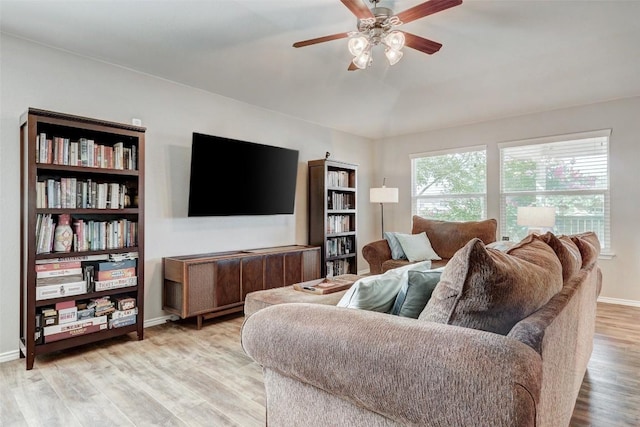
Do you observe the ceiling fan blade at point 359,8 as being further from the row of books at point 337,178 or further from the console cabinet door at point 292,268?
the row of books at point 337,178

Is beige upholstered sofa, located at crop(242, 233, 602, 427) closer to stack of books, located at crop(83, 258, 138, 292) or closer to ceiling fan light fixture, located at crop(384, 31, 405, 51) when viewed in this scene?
ceiling fan light fixture, located at crop(384, 31, 405, 51)

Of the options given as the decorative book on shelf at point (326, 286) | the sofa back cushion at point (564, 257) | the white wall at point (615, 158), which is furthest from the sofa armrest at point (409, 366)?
the white wall at point (615, 158)

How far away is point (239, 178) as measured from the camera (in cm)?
392

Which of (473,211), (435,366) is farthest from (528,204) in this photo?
(435,366)

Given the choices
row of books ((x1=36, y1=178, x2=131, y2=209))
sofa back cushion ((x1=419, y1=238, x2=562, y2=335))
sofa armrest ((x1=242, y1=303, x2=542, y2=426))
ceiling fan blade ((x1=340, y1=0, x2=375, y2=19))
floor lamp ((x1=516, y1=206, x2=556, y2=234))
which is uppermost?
ceiling fan blade ((x1=340, y1=0, x2=375, y2=19))

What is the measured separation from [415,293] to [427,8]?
172 centimetres

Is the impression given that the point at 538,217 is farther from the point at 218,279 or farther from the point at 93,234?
the point at 93,234

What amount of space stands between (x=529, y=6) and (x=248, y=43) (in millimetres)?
2264

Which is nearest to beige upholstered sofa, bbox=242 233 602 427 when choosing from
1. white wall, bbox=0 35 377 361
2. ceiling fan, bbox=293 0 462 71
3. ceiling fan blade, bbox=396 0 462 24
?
ceiling fan blade, bbox=396 0 462 24

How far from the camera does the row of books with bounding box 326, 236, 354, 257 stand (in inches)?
194

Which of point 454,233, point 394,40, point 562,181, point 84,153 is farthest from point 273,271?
point 562,181

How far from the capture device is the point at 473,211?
5281mm

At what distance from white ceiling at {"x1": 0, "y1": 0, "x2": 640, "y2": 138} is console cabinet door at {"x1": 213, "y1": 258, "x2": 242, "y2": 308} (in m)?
1.86

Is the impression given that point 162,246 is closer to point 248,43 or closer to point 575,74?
point 248,43
